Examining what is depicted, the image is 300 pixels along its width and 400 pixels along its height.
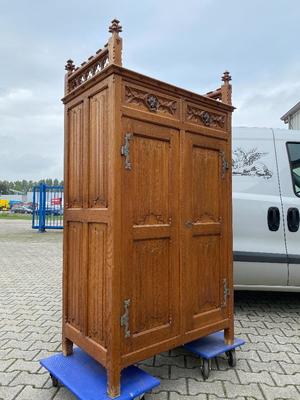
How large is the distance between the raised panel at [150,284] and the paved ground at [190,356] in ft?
1.71

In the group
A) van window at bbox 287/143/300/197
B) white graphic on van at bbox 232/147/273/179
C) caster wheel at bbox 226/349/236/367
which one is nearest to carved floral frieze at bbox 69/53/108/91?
white graphic on van at bbox 232/147/273/179

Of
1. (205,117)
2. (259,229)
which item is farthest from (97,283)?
(259,229)

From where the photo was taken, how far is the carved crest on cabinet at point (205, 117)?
271cm

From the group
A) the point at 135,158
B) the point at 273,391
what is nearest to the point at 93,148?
the point at 135,158

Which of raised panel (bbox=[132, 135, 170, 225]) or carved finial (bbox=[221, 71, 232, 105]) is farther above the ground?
carved finial (bbox=[221, 71, 232, 105])

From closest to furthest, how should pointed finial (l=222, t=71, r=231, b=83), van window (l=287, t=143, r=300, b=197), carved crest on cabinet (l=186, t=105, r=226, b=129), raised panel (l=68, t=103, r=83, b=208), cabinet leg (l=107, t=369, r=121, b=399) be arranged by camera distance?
cabinet leg (l=107, t=369, r=121, b=399) → raised panel (l=68, t=103, r=83, b=208) → carved crest on cabinet (l=186, t=105, r=226, b=129) → pointed finial (l=222, t=71, r=231, b=83) → van window (l=287, t=143, r=300, b=197)

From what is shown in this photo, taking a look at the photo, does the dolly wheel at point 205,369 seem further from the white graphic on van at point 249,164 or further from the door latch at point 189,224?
the white graphic on van at point 249,164

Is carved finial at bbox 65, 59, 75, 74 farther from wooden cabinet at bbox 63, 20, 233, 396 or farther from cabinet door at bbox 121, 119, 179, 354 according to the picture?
cabinet door at bbox 121, 119, 179, 354

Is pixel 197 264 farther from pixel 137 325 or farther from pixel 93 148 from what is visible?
pixel 93 148

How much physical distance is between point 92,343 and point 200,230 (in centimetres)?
116

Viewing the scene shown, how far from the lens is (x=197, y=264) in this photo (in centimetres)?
274

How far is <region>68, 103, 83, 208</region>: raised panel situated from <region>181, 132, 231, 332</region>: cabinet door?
782mm

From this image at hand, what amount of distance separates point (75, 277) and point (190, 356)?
1.30 metres

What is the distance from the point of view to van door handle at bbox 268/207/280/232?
4.02m
